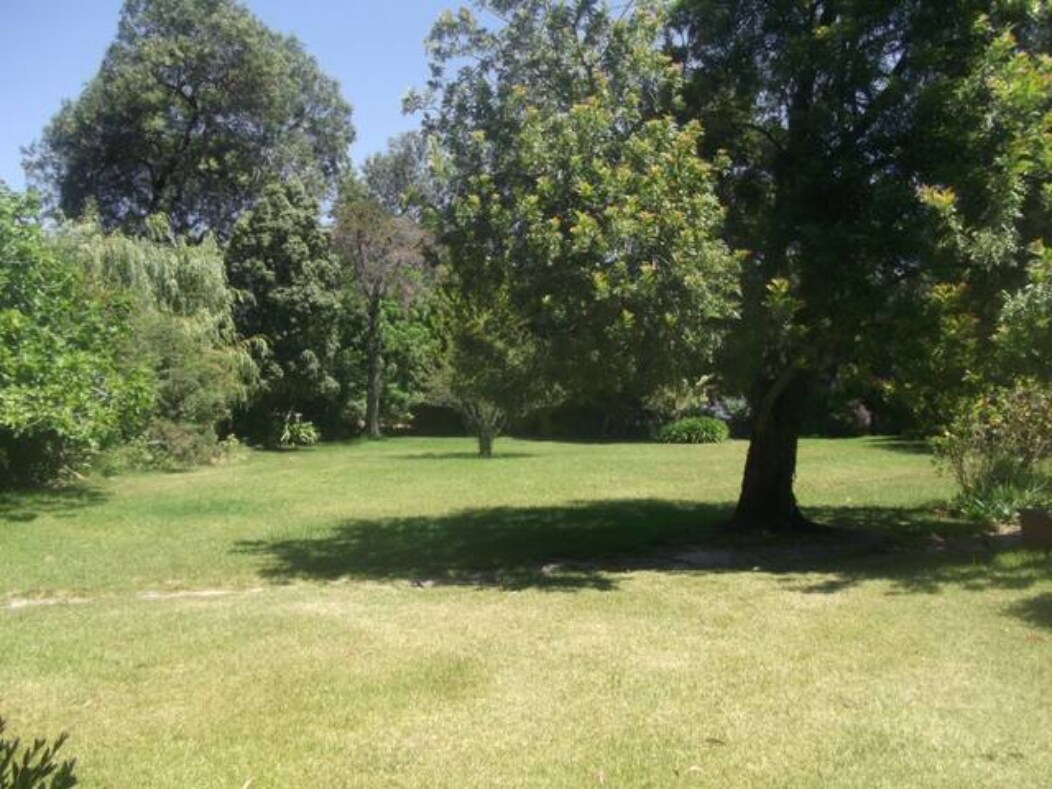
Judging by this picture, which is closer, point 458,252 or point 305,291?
point 458,252

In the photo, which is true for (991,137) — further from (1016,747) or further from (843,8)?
(1016,747)

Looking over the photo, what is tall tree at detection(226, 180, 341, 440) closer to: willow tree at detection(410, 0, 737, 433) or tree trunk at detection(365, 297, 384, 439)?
tree trunk at detection(365, 297, 384, 439)

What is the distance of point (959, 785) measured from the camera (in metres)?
4.23

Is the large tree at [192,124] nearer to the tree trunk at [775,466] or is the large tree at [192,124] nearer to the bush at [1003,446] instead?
the tree trunk at [775,466]

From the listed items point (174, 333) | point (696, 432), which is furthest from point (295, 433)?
point (696, 432)

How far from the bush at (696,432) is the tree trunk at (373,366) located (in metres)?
10.3

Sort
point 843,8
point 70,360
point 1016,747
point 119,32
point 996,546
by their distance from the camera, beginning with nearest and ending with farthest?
point 1016,747, point 843,8, point 996,546, point 70,360, point 119,32

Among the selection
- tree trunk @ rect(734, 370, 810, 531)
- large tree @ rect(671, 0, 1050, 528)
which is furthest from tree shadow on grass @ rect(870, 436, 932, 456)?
large tree @ rect(671, 0, 1050, 528)

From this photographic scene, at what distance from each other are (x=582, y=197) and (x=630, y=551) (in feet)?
14.7

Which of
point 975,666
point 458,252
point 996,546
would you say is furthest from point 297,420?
point 975,666

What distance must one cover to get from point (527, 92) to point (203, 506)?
342 inches

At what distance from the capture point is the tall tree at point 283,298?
95.7 feet

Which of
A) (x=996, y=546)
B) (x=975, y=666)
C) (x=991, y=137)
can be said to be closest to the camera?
(x=975, y=666)

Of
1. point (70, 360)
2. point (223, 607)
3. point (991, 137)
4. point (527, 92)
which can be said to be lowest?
point (223, 607)
